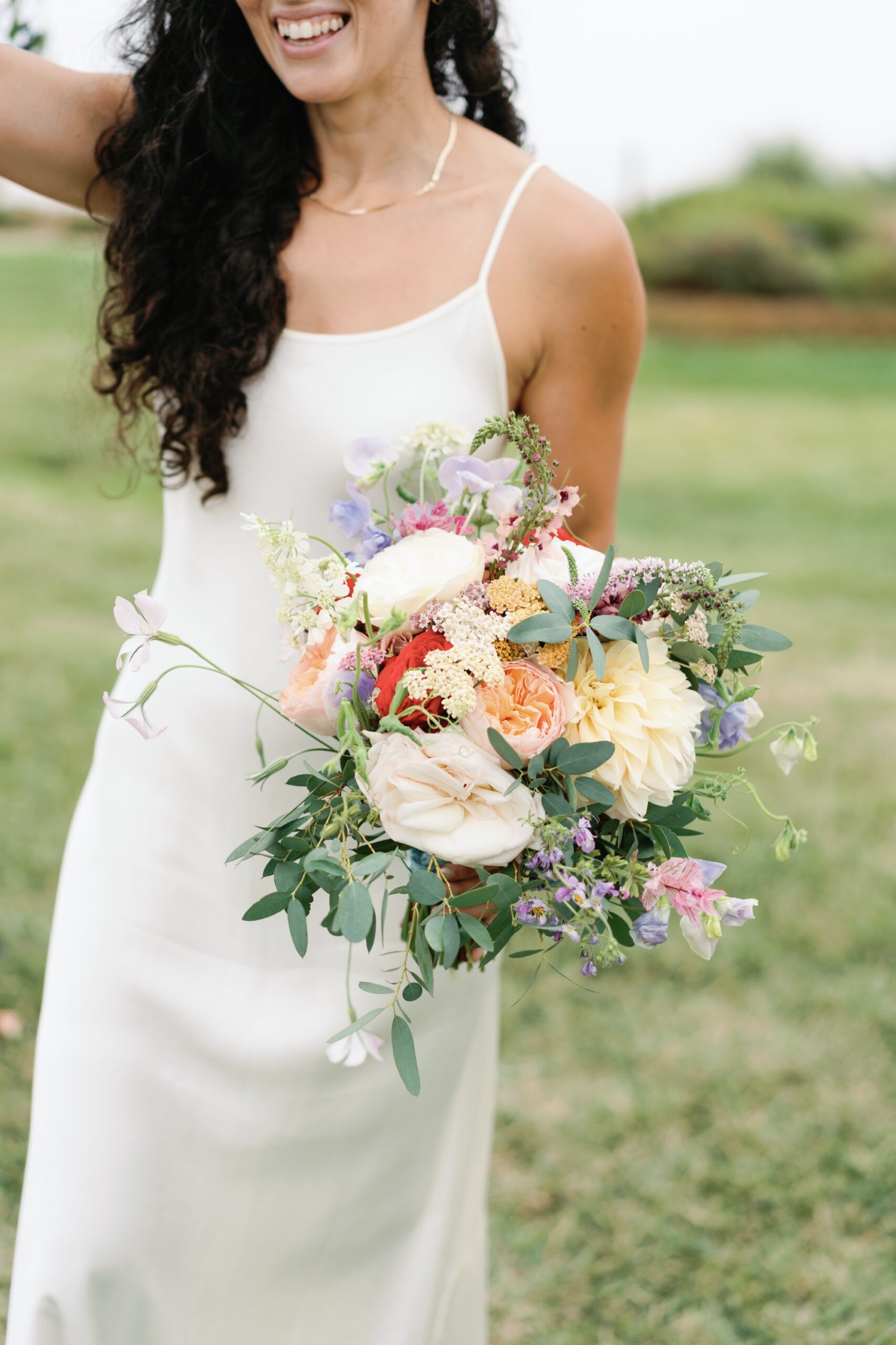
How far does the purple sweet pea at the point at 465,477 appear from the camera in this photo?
1598 mm

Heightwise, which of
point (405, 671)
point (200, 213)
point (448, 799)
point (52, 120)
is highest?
point (52, 120)

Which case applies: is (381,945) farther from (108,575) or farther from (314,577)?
(108,575)

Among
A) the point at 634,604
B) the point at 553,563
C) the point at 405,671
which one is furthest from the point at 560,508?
the point at 405,671

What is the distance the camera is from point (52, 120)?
81.7 inches

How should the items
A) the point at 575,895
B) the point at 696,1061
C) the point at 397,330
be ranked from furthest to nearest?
the point at 696,1061
the point at 397,330
the point at 575,895

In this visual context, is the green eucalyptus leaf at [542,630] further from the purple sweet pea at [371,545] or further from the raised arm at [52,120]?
the raised arm at [52,120]

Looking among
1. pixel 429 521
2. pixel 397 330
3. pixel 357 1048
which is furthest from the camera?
pixel 397 330

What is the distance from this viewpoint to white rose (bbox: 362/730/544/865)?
4.50ft

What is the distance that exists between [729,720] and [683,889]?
0.28 metres

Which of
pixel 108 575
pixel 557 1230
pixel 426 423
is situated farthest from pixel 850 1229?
pixel 108 575

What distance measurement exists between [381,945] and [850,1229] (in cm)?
167

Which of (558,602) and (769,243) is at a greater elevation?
(558,602)

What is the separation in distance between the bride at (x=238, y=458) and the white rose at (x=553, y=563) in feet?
1.93

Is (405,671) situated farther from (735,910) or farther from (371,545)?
(735,910)
